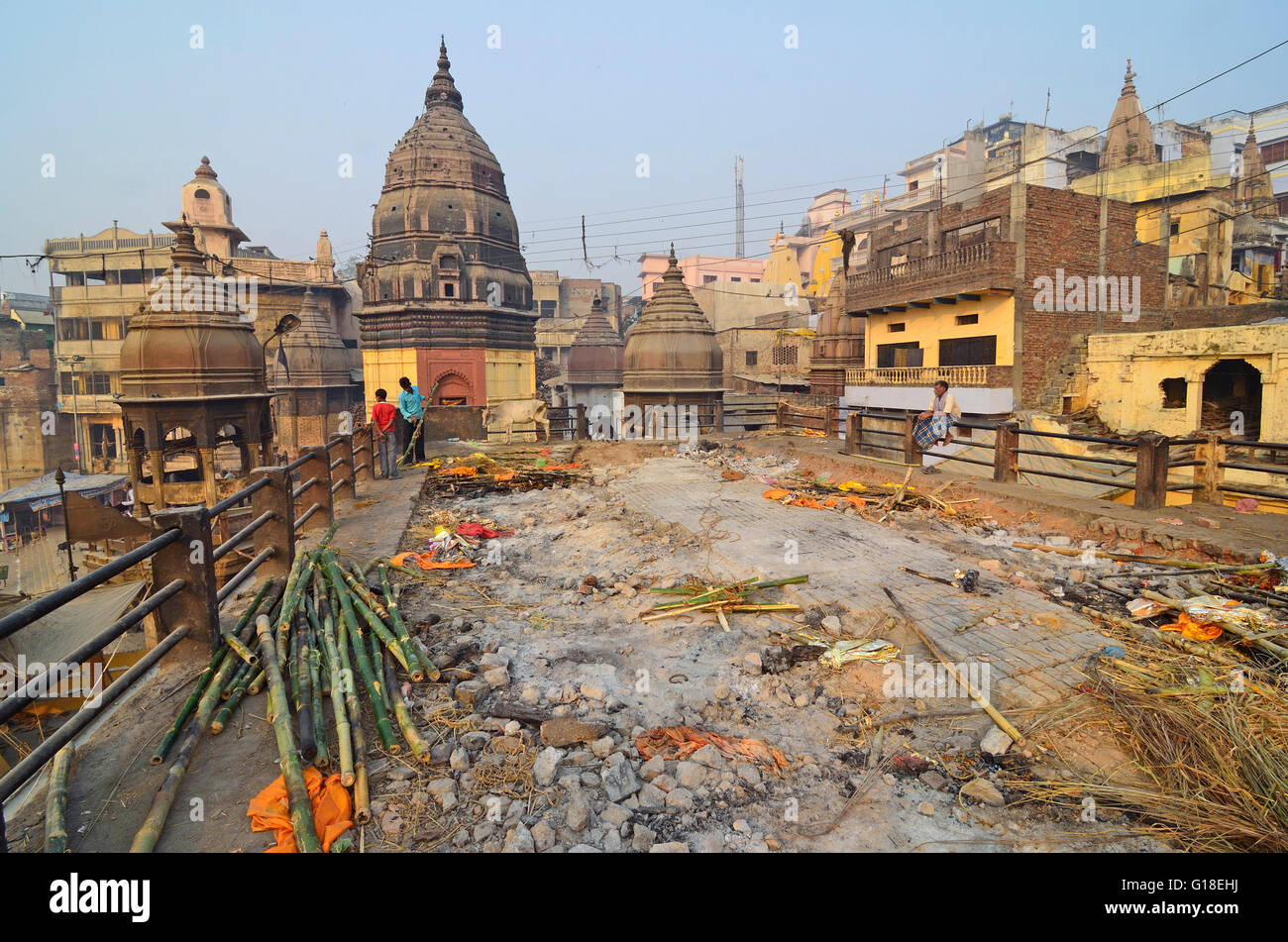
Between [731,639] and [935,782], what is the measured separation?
191 centimetres

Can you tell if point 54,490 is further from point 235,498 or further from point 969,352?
point 969,352

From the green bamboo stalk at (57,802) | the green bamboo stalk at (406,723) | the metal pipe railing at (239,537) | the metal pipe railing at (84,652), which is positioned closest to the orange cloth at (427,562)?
the metal pipe railing at (239,537)

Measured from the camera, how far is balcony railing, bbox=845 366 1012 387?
25.5 meters

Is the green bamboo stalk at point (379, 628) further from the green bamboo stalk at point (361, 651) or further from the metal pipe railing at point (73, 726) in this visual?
the metal pipe railing at point (73, 726)

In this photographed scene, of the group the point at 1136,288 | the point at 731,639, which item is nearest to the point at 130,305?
the point at 731,639

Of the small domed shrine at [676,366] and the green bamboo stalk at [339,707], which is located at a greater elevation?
the small domed shrine at [676,366]

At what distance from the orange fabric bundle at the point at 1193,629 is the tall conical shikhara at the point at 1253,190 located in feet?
148

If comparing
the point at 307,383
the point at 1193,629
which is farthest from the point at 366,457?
the point at 307,383

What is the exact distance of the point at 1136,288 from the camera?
28219 mm

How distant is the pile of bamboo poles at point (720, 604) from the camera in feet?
18.1

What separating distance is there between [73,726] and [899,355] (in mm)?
31664

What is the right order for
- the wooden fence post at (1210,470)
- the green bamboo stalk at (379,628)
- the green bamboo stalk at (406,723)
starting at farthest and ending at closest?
1. the wooden fence post at (1210,470)
2. the green bamboo stalk at (379,628)
3. the green bamboo stalk at (406,723)

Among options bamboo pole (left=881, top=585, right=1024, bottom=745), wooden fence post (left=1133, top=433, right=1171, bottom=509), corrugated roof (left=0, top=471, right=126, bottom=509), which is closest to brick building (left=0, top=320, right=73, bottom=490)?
corrugated roof (left=0, top=471, right=126, bottom=509)
